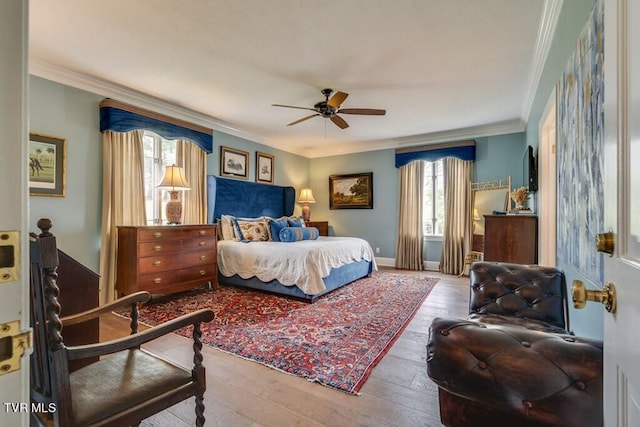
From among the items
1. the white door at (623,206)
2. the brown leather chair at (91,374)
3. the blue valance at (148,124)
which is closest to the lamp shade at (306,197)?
the blue valance at (148,124)

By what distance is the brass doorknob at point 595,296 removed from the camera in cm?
66

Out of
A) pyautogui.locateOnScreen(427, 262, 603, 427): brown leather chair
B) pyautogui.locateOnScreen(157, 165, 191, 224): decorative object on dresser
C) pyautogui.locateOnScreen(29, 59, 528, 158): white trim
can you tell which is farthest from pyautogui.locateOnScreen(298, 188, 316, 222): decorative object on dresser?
pyautogui.locateOnScreen(427, 262, 603, 427): brown leather chair

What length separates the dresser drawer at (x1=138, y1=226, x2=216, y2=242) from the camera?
327 centimetres

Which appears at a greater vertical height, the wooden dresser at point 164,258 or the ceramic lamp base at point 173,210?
the ceramic lamp base at point 173,210

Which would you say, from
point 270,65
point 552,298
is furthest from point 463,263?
point 270,65

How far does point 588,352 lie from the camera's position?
86 cm

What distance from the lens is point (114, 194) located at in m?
3.42

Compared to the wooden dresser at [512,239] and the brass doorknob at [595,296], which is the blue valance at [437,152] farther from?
the brass doorknob at [595,296]

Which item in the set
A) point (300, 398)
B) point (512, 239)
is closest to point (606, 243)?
point (300, 398)

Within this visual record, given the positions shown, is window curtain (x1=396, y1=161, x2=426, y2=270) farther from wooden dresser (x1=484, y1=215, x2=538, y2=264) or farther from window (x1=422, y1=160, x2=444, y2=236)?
wooden dresser (x1=484, y1=215, x2=538, y2=264)

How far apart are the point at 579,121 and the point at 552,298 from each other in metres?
1.02

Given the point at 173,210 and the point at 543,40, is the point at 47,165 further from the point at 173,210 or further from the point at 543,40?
the point at 543,40

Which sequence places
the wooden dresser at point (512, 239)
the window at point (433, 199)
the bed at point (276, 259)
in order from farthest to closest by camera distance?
the window at point (433, 199), the bed at point (276, 259), the wooden dresser at point (512, 239)

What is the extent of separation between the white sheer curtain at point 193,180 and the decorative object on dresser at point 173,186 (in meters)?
0.47
